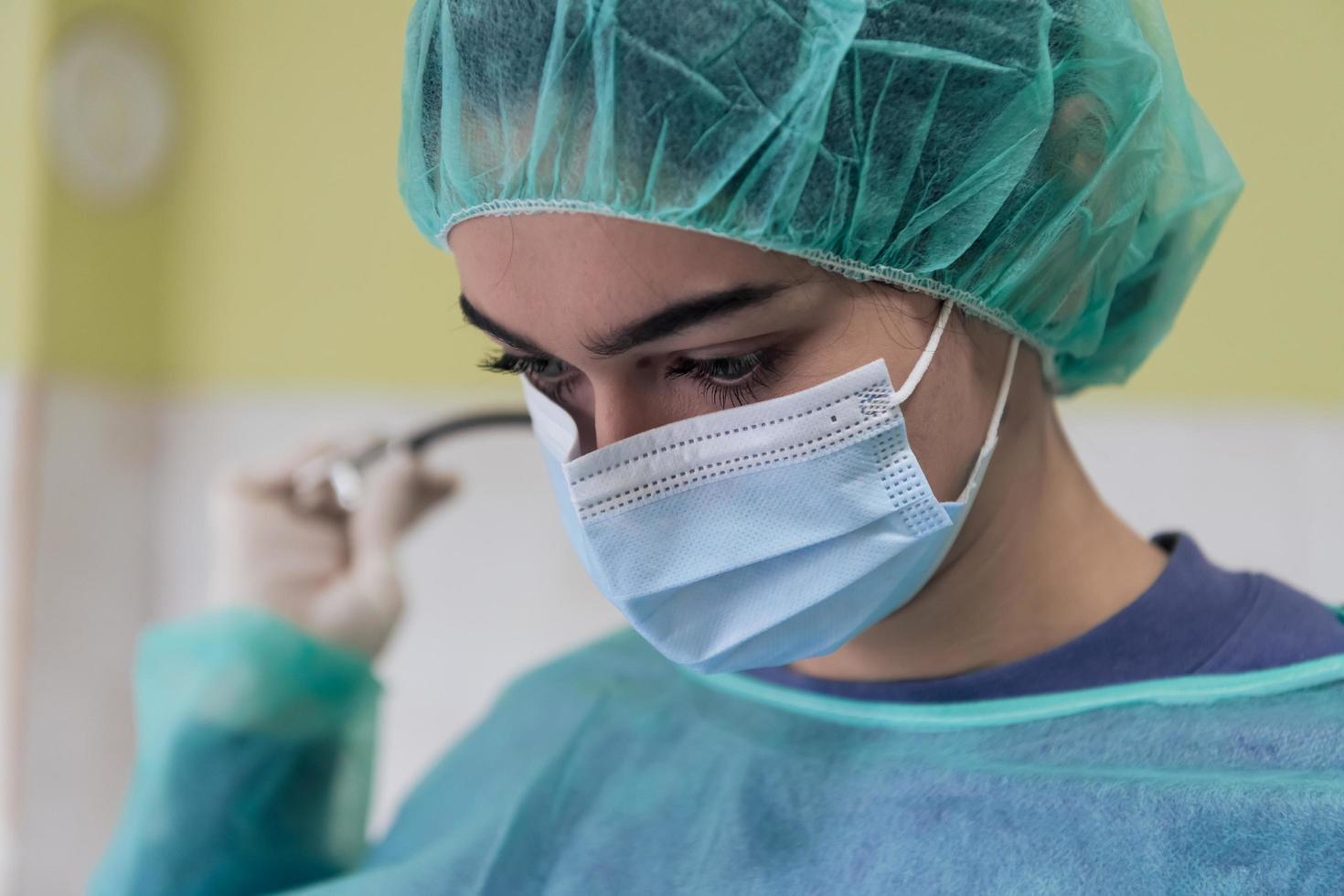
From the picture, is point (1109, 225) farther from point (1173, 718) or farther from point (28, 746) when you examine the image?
point (28, 746)

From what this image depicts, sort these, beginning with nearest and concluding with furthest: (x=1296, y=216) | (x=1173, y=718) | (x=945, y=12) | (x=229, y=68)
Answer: (x=945, y=12), (x=1173, y=718), (x=1296, y=216), (x=229, y=68)

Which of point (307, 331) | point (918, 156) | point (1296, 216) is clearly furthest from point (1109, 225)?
point (307, 331)

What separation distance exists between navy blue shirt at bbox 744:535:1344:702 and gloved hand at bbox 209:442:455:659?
70cm

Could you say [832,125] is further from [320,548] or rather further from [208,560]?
[208,560]

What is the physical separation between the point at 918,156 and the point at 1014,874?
497 mm

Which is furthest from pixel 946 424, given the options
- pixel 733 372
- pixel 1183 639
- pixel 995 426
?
pixel 1183 639

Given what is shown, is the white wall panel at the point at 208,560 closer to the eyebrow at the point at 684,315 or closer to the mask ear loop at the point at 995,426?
the mask ear loop at the point at 995,426

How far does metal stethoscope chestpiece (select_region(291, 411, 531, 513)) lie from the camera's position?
1411 millimetres

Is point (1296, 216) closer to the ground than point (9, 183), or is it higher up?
higher up

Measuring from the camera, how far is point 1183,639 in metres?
0.91

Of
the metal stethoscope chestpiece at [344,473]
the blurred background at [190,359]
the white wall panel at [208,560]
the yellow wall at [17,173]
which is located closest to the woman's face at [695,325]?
the metal stethoscope chestpiece at [344,473]

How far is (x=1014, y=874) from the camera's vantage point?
82 cm

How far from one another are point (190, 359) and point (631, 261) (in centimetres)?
169

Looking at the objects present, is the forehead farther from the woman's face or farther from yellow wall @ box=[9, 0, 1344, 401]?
yellow wall @ box=[9, 0, 1344, 401]
